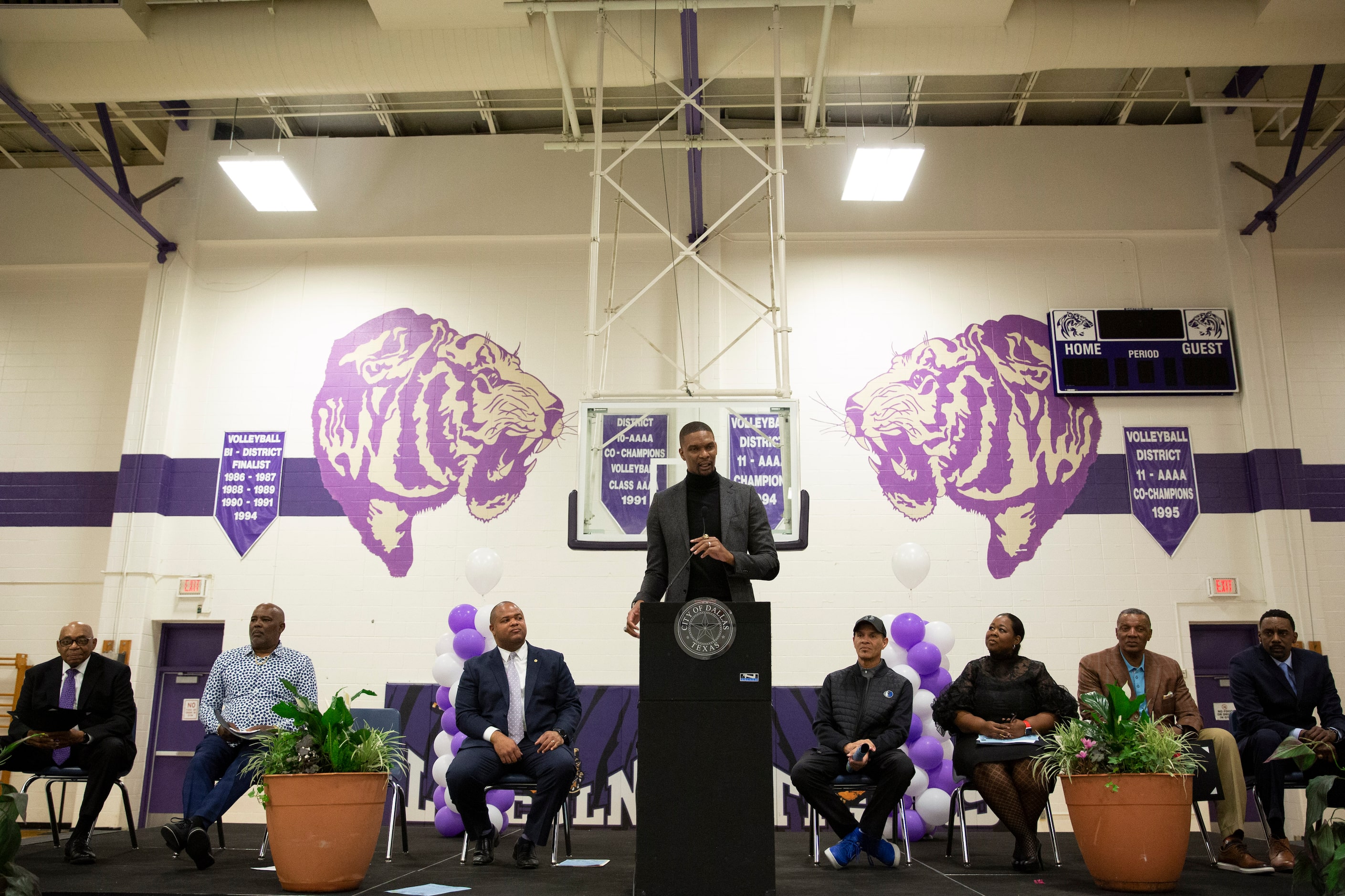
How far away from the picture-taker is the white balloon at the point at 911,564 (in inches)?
264

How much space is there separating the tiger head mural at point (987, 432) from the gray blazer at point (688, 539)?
423cm

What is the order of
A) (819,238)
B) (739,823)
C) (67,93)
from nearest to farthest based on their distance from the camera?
1. (739,823)
2. (67,93)
3. (819,238)

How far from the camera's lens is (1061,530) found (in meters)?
7.44

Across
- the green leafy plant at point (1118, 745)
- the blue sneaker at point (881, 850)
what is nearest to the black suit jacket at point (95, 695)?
the blue sneaker at point (881, 850)

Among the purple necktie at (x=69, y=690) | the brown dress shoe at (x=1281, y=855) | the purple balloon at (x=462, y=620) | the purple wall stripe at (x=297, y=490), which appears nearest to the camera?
the brown dress shoe at (x=1281, y=855)

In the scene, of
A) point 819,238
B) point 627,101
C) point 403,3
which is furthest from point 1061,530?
point 403,3

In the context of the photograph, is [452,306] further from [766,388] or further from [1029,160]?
[1029,160]

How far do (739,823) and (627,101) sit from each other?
6502 millimetres

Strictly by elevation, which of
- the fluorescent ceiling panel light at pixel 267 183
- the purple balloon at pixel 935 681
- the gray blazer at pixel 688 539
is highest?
the fluorescent ceiling panel light at pixel 267 183

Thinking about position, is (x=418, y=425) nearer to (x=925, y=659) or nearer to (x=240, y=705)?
(x=240, y=705)

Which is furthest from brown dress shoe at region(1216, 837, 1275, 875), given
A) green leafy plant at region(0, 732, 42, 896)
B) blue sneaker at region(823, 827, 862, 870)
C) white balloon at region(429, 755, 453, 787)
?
green leafy plant at region(0, 732, 42, 896)

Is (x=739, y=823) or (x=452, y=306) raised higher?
(x=452, y=306)

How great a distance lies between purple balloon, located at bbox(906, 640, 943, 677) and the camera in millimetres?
5754

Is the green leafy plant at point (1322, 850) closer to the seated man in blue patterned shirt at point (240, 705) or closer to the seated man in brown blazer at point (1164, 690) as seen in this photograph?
the seated man in brown blazer at point (1164, 690)
